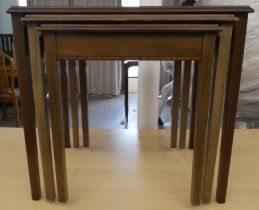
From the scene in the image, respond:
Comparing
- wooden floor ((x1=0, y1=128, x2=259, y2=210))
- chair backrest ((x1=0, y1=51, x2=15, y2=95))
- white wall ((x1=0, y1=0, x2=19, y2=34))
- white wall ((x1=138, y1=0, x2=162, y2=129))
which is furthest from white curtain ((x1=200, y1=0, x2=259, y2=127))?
white wall ((x1=0, y1=0, x2=19, y2=34))

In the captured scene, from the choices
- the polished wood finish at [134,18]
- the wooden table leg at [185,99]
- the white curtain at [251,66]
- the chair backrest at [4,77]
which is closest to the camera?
the polished wood finish at [134,18]

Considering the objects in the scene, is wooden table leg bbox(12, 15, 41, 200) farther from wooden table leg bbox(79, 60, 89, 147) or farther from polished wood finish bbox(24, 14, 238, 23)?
wooden table leg bbox(79, 60, 89, 147)

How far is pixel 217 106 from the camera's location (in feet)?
1.85

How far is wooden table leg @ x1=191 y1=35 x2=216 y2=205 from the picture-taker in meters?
0.52

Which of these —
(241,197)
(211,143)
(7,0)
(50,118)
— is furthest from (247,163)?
(7,0)

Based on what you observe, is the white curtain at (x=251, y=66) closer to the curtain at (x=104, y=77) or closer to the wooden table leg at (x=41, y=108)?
the wooden table leg at (x=41, y=108)

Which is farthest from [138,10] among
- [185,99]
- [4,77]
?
[4,77]

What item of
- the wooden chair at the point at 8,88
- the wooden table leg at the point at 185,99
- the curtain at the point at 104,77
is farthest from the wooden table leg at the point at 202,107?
the curtain at the point at 104,77

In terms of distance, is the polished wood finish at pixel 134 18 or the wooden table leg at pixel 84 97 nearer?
the polished wood finish at pixel 134 18

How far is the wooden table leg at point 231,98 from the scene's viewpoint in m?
0.52

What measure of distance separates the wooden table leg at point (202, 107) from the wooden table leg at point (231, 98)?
0.17 feet

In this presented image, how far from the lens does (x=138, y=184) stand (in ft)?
2.31

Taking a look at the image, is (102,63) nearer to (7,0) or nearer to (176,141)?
(7,0)

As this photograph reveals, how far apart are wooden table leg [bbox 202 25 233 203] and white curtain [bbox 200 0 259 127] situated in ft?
2.20
